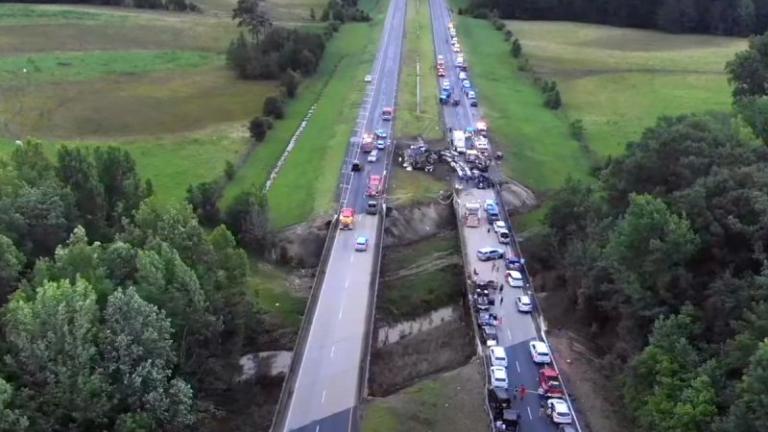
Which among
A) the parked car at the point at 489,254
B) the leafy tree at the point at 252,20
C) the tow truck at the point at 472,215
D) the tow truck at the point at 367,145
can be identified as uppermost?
the leafy tree at the point at 252,20

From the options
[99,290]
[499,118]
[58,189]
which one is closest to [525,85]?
[499,118]

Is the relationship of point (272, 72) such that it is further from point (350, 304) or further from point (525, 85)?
point (350, 304)

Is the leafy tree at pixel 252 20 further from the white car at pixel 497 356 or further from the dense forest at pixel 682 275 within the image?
the white car at pixel 497 356

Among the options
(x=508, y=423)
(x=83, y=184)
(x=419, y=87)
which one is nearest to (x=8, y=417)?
(x=508, y=423)

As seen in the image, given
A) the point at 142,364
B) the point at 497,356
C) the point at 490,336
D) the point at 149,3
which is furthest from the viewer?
the point at 149,3

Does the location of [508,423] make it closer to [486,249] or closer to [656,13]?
[486,249]

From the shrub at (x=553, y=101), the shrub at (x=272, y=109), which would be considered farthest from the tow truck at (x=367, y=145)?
the shrub at (x=553, y=101)
